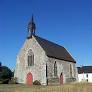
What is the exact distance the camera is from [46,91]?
62.5ft

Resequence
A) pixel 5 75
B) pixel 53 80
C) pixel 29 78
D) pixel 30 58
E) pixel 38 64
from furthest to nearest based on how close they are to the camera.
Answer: pixel 30 58, pixel 5 75, pixel 29 78, pixel 53 80, pixel 38 64

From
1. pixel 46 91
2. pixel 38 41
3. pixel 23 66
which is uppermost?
pixel 38 41

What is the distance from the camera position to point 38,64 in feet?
140

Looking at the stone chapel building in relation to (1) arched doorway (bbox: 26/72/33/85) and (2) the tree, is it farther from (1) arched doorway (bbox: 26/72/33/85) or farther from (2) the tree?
(2) the tree

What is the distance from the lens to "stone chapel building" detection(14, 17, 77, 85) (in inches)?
1646

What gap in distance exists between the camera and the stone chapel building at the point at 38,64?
137ft

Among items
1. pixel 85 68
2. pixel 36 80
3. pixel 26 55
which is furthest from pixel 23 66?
pixel 85 68

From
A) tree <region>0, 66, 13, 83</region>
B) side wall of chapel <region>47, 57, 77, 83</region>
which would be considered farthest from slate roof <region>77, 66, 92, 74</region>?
tree <region>0, 66, 13, 83</region>

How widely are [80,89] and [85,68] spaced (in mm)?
62858

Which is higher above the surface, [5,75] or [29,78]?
[5,75]

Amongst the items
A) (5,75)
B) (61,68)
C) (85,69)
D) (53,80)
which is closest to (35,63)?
(53,80)

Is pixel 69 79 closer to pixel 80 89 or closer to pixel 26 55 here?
pixel 26 55

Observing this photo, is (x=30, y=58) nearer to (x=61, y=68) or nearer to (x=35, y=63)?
(x=35, y=63)

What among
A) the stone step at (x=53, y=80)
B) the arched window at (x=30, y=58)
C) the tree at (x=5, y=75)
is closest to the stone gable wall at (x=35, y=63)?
the arched window at (x=30, y=58)
